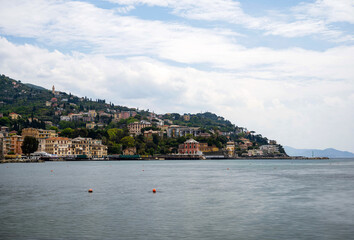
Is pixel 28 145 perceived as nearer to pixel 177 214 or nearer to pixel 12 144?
pixel 12 144

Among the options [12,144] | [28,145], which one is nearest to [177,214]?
[28,145]

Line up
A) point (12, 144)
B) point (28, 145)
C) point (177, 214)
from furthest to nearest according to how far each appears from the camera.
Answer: point (12, 144) → point (28, 145) → point (177, 214)

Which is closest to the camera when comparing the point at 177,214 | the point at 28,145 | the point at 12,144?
the point at 177,214

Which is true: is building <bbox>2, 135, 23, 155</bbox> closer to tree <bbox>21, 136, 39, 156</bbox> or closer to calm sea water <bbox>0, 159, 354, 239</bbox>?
tree <bbox>21, 136, 39, 156</bbox>

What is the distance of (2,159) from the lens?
538 feet

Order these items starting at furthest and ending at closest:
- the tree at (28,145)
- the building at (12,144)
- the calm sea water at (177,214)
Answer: the building at (12,144)
the tree at (28,145)
the calm sea water at (177,214)

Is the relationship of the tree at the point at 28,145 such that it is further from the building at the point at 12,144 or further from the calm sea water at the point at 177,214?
the calm sea water at the point at 177,214

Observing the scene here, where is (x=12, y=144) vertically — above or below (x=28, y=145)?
Result: above

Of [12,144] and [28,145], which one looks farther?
[12,144]

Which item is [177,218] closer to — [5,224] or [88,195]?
[5,224]

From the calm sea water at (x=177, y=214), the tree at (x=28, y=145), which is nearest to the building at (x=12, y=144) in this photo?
the tree at (x=28, y=145)

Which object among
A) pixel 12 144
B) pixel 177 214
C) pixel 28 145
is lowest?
pixel 177 214

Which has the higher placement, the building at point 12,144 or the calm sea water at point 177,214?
the building at point 12,144

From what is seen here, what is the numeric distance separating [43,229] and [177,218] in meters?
9.82
